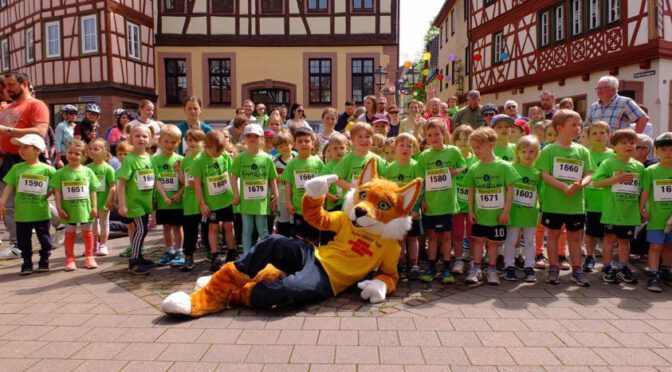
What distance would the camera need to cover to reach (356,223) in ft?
15.1

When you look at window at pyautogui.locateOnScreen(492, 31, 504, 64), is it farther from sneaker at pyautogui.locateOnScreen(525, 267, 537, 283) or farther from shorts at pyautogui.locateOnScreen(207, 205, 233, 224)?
shorts at pyautogui.locateOnScreen(207, 205, 233, 224)

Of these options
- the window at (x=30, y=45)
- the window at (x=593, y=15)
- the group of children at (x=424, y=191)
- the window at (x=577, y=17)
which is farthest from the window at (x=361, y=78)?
the group of children at (x=424, y=191)

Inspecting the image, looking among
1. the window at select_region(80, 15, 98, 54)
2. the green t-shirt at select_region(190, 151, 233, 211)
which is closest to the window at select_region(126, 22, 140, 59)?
the window at select_region(80, 15, 98, 54)

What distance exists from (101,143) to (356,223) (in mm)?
4177

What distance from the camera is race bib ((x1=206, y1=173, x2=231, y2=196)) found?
585cm

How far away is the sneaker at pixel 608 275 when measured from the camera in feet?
17.5

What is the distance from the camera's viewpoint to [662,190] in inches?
204

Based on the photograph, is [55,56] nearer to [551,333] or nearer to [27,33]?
[27,33]

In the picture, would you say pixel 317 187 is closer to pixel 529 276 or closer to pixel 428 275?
pixel 428 275

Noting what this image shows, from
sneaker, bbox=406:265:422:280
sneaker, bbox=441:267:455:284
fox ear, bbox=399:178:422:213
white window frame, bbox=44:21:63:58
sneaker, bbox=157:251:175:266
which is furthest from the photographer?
white window frame, bbox=44:21:63:58

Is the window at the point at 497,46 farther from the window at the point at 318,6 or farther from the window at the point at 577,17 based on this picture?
the window at the point at 318,6

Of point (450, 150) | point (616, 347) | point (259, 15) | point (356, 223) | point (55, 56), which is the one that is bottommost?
point (616, 347)

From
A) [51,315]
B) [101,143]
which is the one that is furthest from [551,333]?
[101,143]

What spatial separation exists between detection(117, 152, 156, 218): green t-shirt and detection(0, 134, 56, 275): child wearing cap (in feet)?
3.05
